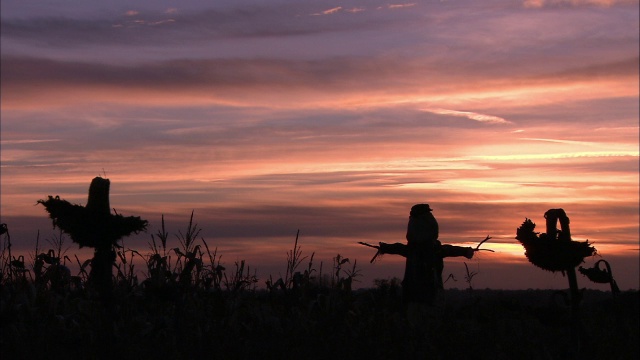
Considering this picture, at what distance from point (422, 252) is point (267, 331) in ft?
16.6

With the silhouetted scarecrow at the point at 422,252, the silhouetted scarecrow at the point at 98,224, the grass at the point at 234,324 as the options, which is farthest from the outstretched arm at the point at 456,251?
the silhouetted scarecrow at the point at 98,224

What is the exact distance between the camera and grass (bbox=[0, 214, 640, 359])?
6.59 metres

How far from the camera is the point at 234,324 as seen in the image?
7.40m

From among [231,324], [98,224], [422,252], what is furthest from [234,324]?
[422,252]

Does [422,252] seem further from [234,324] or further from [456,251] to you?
[234,324]

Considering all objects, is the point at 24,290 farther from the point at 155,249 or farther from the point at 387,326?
the point at 387,326

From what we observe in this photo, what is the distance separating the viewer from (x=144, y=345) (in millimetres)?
6824

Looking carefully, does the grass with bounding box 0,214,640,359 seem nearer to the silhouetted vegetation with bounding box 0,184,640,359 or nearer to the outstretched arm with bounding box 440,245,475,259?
the silhouetted vegetation with bounding box 0,184,640,359

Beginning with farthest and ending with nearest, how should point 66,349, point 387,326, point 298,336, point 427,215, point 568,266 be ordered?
1. point 427,215
2. point 387,326
3. point 298,336
4. point 66,349
5. point 568,266

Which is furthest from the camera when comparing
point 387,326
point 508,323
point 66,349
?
point 508,323

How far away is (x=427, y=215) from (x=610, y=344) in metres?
4.31

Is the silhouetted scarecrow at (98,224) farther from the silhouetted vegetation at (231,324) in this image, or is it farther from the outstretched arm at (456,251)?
the outstretched arm at (456,251)

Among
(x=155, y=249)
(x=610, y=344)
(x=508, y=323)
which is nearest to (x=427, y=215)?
(x=508, y=323)

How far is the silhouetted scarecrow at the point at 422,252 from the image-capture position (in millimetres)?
12047
